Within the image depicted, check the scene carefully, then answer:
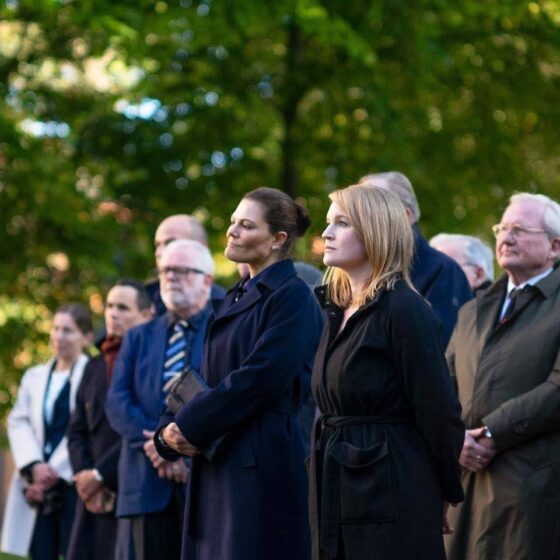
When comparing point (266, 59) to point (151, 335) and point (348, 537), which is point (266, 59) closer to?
point (151, 335)

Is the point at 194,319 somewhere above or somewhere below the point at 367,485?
above

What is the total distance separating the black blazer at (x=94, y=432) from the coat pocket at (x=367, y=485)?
11.4 feet

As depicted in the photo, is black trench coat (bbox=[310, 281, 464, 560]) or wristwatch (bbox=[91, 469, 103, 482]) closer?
black trench coat (bbox=[310, 281, 464, 560])

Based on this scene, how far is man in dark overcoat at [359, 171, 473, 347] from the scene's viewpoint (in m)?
7.85

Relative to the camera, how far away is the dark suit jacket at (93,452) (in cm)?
893

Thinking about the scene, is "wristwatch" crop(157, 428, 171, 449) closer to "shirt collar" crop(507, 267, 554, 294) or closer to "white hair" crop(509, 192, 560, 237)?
"shirt collar" crop(507, 267, 554, 294)

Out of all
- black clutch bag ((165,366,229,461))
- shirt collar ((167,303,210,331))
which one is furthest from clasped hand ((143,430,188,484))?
black clutch bag ((165,366,229,461))

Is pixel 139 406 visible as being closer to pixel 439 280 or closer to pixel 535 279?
pixel 439 280

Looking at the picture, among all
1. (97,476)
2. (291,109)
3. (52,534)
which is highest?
(291,109)

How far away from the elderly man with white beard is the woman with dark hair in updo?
132cm

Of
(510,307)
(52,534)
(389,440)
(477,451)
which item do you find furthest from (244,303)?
(52,534)

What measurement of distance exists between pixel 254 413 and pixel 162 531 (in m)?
1.79

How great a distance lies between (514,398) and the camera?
690cm

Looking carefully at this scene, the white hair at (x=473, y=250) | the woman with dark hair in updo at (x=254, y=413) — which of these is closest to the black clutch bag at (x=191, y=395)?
the woman with dark hair in updo at (x=254, y=413)
